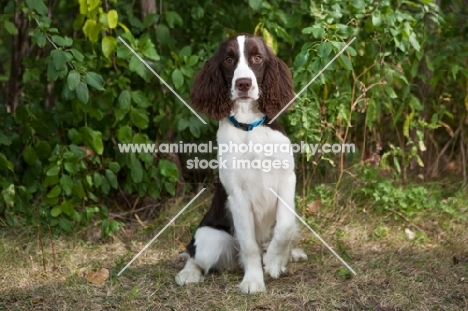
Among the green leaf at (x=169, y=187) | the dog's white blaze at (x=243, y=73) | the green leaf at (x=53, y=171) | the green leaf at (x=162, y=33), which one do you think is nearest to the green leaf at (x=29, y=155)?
the green leaf at (x=53, y=171)

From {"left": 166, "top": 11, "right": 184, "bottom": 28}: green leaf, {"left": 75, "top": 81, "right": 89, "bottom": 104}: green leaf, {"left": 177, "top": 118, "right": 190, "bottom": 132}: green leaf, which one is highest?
{"left": 166, "top": 11, "right": 184, "bottom": 28}: green leaf

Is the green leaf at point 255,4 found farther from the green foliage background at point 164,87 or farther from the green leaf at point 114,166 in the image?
the green leaf at point 114,166

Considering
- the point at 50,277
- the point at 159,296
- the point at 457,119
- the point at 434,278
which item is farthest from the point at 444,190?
the point at 50,277

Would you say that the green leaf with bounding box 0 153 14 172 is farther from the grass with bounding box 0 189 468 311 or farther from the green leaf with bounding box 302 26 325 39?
the green leaf with bounding box 302 26 325 39

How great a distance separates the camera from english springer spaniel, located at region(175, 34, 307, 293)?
145 inches

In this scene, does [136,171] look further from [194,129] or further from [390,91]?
[390,91]

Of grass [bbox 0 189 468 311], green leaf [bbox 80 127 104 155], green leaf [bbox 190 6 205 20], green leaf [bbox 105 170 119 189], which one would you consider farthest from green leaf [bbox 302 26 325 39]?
green leaf [bbox 105 170 119 189]

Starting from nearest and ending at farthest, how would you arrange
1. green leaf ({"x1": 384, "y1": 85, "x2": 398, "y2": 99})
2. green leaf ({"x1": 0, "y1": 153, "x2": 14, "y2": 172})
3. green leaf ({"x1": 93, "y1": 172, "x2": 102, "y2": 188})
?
green leaf ({"x1": 0, "y1": 153, "x2": 14, "y2": 172}) → green leaf ({"x1": 384, "y1": 85, "x2": 398, "y2": 99}) → green leaf ({"x1": 93, "y1": 172, "x2": 102, "y2": 188})

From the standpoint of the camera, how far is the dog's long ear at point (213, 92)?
378 cm

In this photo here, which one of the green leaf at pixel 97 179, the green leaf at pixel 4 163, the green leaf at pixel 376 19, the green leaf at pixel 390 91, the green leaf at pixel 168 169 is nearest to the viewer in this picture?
the green leaf at pixel 376 19

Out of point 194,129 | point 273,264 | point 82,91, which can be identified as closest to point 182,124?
point 194,129

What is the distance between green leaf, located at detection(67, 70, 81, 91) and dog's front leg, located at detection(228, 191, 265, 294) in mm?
1077

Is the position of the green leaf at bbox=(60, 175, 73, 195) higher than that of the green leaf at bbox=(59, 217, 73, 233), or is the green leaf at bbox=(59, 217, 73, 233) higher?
the green leaf at bbox=(60, 175, 73, 195)

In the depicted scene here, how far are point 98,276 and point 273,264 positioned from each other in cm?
95
